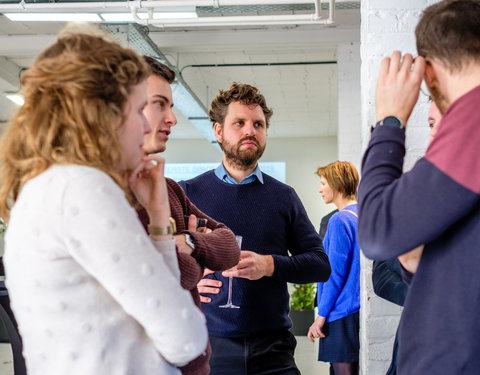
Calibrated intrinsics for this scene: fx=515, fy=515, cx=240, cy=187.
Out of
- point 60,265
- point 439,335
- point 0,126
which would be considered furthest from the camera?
point 0,126

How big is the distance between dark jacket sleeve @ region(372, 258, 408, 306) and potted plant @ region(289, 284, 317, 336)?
5.07m

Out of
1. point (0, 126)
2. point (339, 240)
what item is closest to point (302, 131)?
point (0, 126)

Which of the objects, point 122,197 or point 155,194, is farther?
point 155,194

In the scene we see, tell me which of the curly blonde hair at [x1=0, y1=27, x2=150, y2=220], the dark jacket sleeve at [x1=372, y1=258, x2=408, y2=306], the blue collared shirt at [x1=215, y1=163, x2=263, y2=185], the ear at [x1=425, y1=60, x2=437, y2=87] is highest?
the ear at [x1=425, y1=60, x2=437, y2=87]

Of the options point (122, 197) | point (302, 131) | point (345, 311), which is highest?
point (302, 131)

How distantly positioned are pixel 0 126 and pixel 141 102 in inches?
460

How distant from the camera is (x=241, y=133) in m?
2.04

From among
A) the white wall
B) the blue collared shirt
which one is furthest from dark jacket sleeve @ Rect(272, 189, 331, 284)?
the white wall

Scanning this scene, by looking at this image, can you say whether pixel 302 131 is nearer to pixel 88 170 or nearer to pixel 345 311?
pixel 345 311

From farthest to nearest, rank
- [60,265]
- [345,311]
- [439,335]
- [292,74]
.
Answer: [292,74] → [345,311] → [439,335] → [60,265]

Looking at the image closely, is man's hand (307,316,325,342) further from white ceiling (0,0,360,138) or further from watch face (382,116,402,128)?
white ceiling (0,0,360,138)

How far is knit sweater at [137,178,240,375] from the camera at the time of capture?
3.66 feet

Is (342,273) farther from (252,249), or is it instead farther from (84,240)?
(84,240)

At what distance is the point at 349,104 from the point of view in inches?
229
